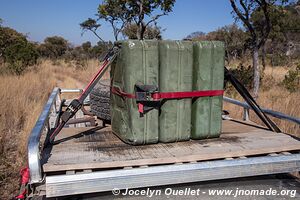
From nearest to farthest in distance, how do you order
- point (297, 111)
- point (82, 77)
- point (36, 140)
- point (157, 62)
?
point (36, 140) → point (157, 62) → point (297, 111) → point (82, 77)

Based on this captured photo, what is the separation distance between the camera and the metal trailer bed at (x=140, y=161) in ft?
6.05

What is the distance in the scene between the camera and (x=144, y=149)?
2.44 metres

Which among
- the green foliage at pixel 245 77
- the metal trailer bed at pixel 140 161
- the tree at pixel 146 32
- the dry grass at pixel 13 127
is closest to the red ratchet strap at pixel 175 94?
the metal trailer bed at pixel 140 161

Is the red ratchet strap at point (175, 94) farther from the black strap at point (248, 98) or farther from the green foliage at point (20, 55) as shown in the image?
the green foliage at point (20, 55)

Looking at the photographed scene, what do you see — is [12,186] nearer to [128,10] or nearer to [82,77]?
[82,77]

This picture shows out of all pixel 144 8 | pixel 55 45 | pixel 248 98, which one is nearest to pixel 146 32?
pixel 144 8

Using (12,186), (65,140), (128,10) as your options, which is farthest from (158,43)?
(128,10)

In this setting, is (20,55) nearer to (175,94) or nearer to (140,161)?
(175,94)

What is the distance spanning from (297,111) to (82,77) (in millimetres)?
9602

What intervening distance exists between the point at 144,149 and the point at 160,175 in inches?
20.8

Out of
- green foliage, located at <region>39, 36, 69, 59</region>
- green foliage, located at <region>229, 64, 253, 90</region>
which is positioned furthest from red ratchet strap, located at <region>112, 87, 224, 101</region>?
green foliage, located at <region>39, 36, 69, 59</region>

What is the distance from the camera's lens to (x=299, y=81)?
28.1ft

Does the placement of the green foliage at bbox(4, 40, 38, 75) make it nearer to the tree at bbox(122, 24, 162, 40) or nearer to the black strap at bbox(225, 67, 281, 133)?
the tree at bbox(122, 24, 162, 40)

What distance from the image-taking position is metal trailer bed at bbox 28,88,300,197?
72.6 inches
